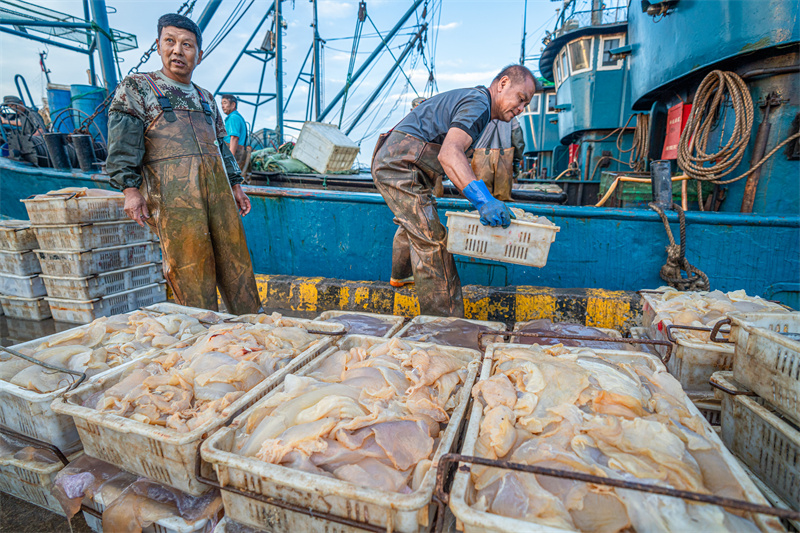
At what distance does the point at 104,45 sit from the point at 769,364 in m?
11.2

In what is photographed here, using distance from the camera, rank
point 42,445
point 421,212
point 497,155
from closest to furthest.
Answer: point 42,445 → point 421,212 → point 497,155

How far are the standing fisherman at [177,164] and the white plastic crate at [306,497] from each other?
2.11 meters

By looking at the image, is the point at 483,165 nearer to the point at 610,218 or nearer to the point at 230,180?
the point at 610,218

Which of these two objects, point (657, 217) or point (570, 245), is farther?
point (570, 245)

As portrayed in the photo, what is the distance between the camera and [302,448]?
1325mm

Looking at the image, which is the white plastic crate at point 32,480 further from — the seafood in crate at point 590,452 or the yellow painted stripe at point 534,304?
the yellow painted stripe at point 534,304

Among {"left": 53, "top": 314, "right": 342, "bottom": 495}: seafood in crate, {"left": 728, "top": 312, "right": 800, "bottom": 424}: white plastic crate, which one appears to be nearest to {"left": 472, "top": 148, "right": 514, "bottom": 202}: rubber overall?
{"left": 728, "top": 312, "right": 800, "bottom": 424}: white plastic crate

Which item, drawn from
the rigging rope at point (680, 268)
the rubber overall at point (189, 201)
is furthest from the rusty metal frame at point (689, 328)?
the rubber overall at point (189, 201)

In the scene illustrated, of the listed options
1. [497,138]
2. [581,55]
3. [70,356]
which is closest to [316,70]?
[581,55]

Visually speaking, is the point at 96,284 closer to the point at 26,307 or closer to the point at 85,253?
the point at 85,253

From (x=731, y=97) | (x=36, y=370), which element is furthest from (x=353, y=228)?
(x=731, y=97)

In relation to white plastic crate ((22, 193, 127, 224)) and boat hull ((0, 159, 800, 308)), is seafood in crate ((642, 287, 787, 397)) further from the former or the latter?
white plastic crate ((22, 193, 127, 224))

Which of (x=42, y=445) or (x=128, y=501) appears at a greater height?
(x=42, y=445)

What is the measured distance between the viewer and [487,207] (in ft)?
8.91
